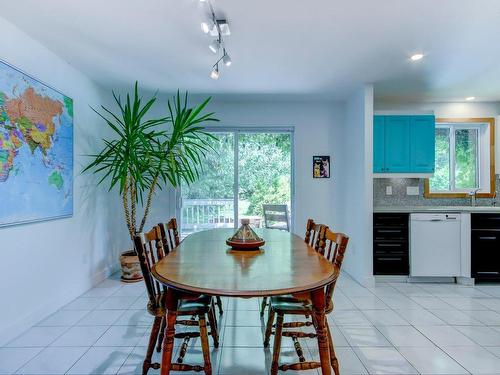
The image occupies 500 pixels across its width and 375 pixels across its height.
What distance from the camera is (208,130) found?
443 centimetres

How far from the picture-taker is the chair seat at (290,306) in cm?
177

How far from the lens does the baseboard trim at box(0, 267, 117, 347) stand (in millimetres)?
2299

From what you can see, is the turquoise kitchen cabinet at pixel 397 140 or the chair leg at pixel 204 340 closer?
the chair leg at pixel 204 340

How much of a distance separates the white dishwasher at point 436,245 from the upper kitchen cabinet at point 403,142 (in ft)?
2.29

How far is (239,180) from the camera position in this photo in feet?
14.9

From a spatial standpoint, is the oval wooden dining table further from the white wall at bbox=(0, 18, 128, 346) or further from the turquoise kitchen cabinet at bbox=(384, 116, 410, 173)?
the turquoise kitchen cabinet at bbox=(384, 116, 410, 173)

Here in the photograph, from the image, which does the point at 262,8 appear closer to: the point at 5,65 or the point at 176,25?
the point at 176,25

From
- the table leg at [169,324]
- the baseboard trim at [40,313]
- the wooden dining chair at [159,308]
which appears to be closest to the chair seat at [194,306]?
the wooden dining chair at [159,308]

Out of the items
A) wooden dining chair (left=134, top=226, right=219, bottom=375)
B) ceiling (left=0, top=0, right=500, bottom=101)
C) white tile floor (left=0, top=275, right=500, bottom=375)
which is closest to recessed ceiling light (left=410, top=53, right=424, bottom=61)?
ceiling (left=0, top=0, right=500, bottom=101)

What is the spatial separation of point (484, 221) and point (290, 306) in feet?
10.9

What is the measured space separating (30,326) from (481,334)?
149 inches

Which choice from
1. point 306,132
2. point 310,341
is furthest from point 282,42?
point 310,341

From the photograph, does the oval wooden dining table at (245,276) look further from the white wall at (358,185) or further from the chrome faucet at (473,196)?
the chrome faucet at (473,196)

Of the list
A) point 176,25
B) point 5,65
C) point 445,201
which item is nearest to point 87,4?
point 176,25
